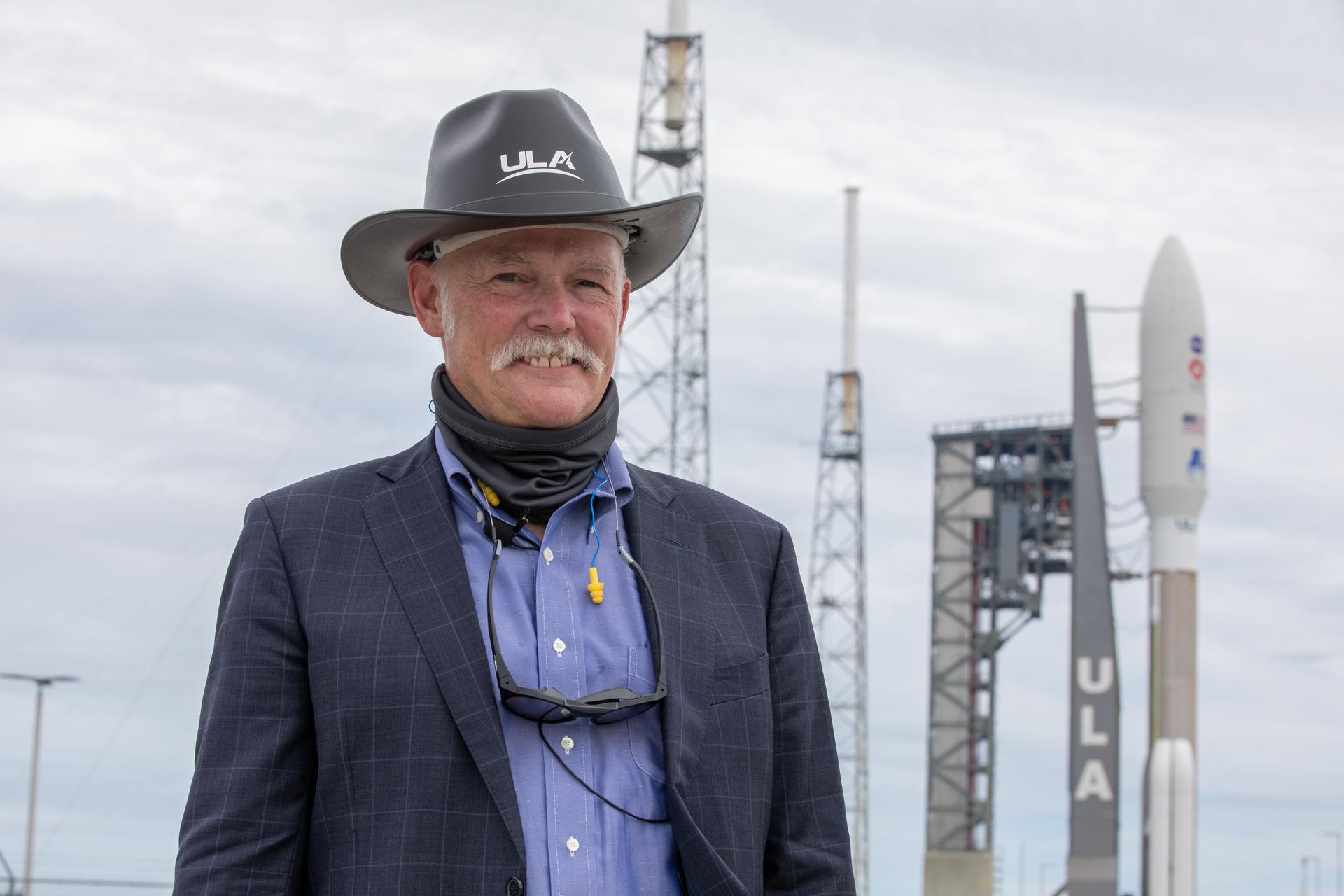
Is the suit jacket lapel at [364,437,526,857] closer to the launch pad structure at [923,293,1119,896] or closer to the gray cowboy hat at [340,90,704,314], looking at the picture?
the gray cowboy hat at [340,90,704,314]

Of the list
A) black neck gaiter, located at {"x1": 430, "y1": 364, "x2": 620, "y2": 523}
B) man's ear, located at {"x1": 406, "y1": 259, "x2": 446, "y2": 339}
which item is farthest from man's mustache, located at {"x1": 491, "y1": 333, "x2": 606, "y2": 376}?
man's ear, located at {"x1": 406, "y1": 259, "x2": 446, "y2": 339}

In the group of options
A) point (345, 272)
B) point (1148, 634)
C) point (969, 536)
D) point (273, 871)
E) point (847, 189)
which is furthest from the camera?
point (847, 189)

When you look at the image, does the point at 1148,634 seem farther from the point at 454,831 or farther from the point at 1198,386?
the point at 454,831

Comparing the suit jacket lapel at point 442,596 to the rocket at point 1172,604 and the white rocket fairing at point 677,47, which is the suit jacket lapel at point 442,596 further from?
the rocket at point 1172,604

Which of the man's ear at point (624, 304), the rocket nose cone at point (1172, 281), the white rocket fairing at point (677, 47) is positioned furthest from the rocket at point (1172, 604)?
the man's ear at point (624, 304)

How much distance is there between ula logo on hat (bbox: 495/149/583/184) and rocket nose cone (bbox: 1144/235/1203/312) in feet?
84.3

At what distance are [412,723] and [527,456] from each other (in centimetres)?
50

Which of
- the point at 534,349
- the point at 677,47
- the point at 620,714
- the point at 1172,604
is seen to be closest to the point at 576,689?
the point at 620,714

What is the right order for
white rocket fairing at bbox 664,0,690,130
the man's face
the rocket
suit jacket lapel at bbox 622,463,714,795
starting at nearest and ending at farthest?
suit jacket lapel at bbox 622,463,714,795 → the man's face → white rocket fairing at bbox 664,0,690,130 → the rocket

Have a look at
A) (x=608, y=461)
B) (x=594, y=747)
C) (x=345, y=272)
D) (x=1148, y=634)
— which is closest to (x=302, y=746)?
(x=594, y=747)

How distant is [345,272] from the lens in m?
3.08

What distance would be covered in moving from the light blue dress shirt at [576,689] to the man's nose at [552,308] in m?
0.29

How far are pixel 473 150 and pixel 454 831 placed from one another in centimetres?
116

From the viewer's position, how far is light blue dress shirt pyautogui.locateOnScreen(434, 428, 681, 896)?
8.41ft
